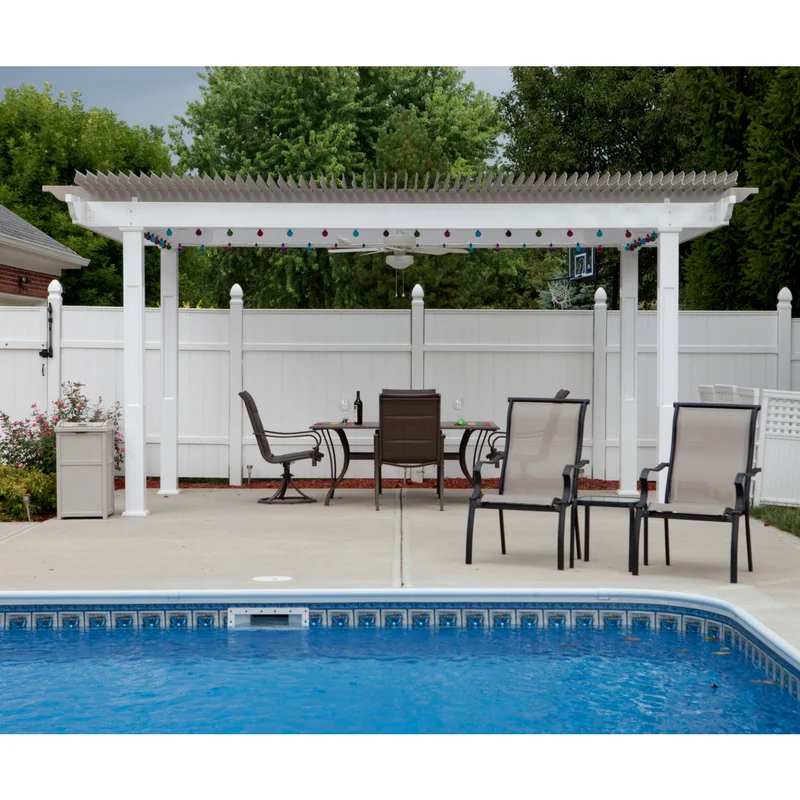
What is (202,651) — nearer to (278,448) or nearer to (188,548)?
(188,548)

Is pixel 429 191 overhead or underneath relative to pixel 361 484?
overhead

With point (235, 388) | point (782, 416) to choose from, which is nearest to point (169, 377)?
point (235, 388)

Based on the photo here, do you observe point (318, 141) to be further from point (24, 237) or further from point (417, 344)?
point (417, 344)

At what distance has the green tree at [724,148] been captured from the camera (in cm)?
1569

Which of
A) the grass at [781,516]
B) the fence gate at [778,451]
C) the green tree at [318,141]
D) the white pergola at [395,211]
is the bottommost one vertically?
the grass at [781,516]

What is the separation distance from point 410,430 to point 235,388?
2465 millimetres

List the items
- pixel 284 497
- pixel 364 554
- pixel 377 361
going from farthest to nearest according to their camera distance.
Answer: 1. pixel 377 361
2. pixel 284 497
3. pixel 364 554

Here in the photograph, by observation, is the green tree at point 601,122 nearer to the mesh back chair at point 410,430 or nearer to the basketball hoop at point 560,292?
the basketball hoop at point 560,292

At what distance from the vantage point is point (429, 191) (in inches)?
338

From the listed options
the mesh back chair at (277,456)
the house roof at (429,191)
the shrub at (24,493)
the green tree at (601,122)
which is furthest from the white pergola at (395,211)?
the green tree at (601,122)

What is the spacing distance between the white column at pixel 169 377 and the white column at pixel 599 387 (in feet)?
13.7
